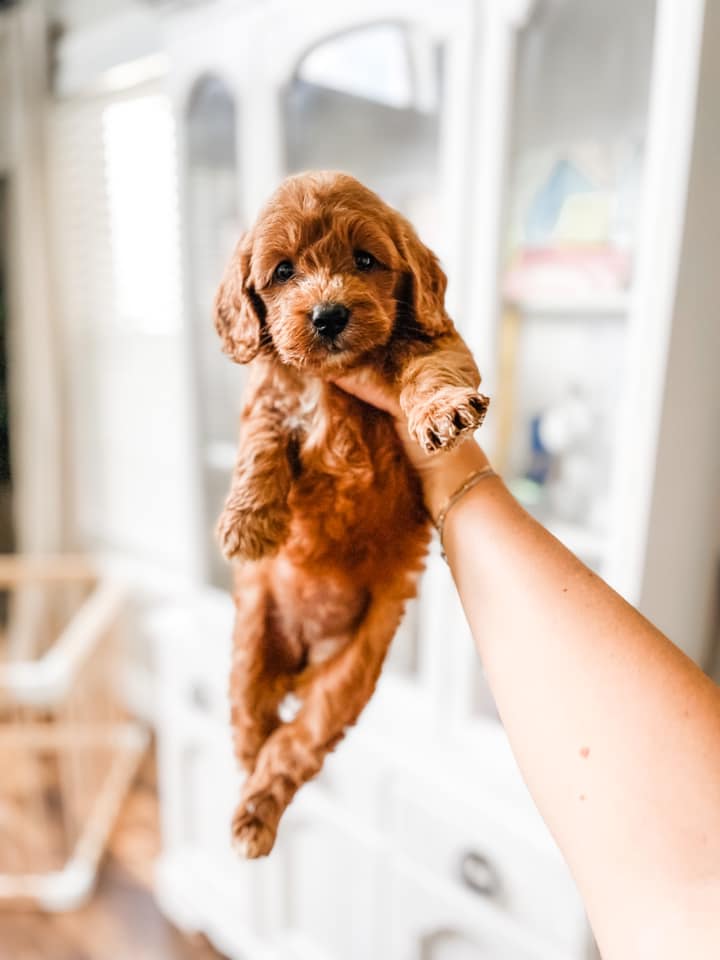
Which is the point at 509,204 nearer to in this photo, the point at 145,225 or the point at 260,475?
the point at 145,225

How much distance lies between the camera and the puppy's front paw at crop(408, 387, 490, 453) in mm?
219

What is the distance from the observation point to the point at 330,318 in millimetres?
229

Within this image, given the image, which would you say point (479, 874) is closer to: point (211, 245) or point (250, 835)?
point (250, 835)

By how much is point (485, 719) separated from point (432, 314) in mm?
1030

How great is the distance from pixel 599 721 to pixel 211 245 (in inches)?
38.4

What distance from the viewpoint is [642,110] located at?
3.59 ft

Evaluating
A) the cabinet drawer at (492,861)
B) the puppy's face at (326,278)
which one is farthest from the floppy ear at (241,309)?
the cabinet drawer at (492,861)

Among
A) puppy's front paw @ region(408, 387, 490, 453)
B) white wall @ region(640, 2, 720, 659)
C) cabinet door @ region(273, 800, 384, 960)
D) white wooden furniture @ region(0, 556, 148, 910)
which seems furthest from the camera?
→ white wooden furniture @ region(0, 556, 148, 910)

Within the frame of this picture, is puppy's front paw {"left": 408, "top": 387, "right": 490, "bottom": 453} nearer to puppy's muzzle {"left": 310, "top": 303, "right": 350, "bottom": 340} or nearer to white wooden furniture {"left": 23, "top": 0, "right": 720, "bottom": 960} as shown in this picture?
puppy's muzzle {"left": 310, "top": 303, "right": 350, "bottom": 340}

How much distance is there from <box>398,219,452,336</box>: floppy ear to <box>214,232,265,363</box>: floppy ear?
6 cm

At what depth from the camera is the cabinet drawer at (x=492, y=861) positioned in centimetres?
100

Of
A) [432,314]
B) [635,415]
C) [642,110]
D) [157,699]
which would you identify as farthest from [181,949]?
[642,110]

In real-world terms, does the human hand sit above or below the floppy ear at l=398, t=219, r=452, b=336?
below

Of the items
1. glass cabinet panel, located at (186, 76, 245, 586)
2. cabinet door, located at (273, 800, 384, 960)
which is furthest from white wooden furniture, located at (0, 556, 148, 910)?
cabinet door, located at (273, 800, 384, 960)
